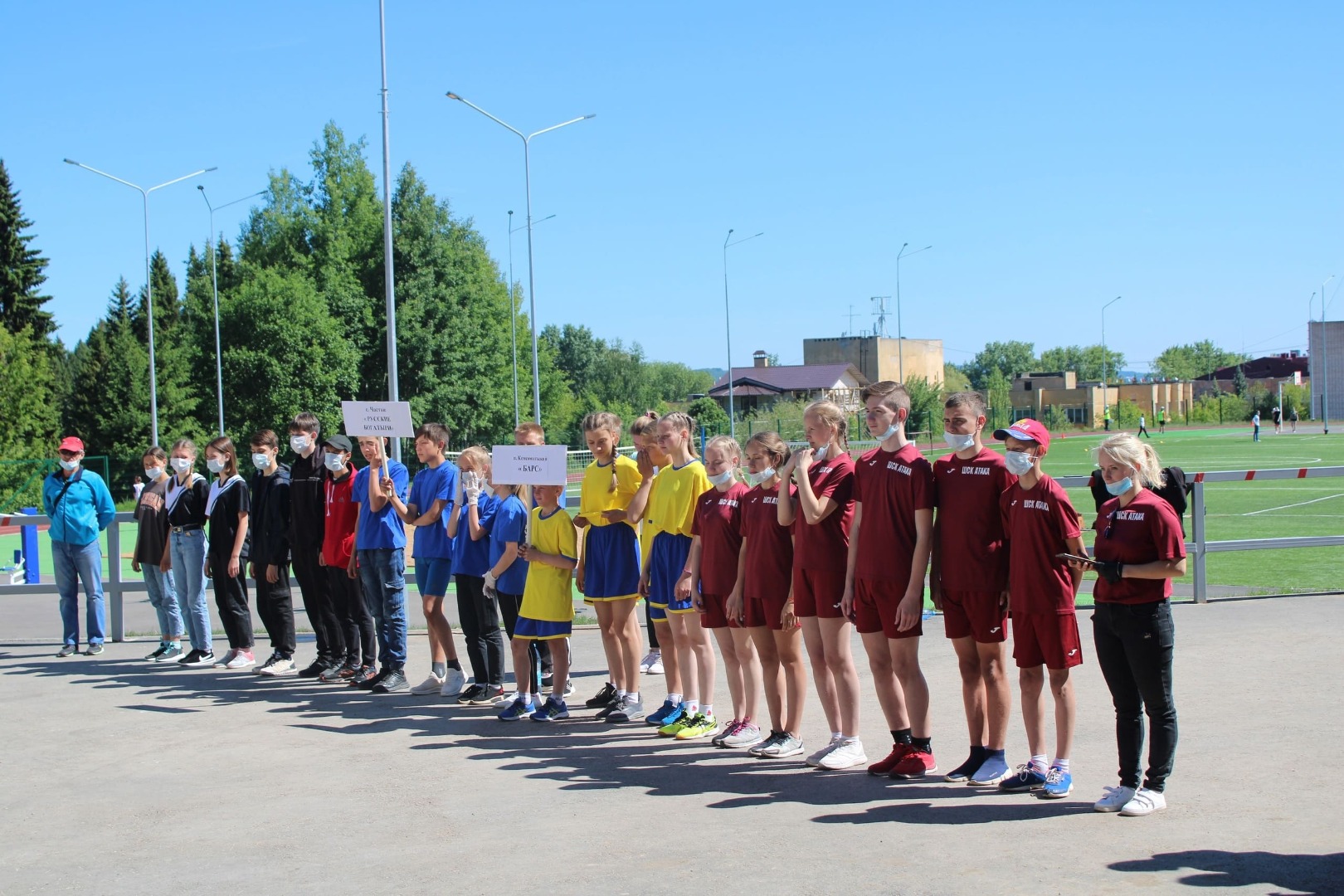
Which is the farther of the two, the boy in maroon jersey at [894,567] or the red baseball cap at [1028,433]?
the boy in maroon jersey at [894,567]

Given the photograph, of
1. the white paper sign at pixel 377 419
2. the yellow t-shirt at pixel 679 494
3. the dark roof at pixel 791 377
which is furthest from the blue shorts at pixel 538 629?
the dark roof at pixel 791 377

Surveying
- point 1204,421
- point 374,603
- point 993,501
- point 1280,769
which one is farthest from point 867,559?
point 1204,421

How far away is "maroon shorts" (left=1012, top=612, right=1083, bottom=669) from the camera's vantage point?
595 cm

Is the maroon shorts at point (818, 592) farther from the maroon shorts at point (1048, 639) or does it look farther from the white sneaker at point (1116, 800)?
the white sneaker at point (1116, 800)

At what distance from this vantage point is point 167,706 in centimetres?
938

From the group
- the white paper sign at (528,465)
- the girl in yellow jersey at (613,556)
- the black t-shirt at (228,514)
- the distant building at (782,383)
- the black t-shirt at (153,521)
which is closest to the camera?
the girl in yellow jersey at (613,556)

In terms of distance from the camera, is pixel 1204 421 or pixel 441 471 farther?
pixel 1204 421

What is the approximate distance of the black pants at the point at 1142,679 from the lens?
5734mm

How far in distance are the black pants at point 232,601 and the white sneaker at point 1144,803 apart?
814 centimetres

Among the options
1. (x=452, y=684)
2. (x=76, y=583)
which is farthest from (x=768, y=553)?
(x=76, y=583)

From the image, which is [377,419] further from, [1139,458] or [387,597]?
[1139,458]

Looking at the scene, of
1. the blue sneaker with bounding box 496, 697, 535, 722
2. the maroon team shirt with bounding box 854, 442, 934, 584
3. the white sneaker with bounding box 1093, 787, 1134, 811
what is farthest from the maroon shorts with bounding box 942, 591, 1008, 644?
the blue sneaker with bounding box 496, 697, 535, 722

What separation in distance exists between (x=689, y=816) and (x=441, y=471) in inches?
177

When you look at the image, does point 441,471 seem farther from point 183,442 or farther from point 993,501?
point 993,501
